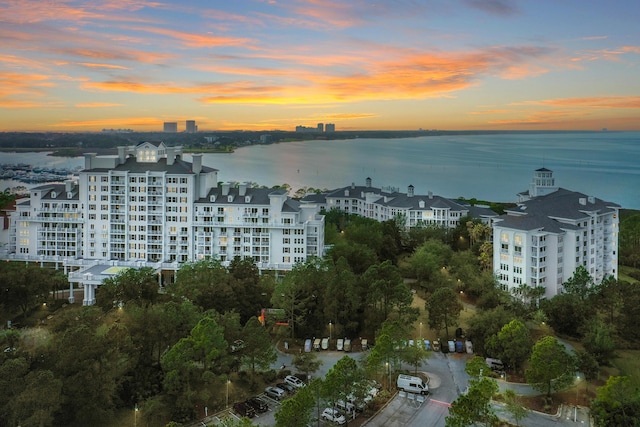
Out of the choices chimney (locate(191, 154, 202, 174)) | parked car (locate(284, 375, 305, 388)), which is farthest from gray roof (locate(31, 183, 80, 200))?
parked car (locate(284, 375, 305, 388))

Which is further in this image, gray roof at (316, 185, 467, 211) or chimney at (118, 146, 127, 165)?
gray roof at (316, 185, 467, 211)

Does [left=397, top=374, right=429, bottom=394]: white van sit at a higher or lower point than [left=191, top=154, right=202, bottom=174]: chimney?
lower

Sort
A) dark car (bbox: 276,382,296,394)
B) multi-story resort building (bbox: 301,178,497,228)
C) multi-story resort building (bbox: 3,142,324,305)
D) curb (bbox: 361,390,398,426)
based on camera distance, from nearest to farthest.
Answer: curb (bbox: 361,390,398,426) → dark car (bbox: 276,382,296,394) → multi-story resort building (bbox: 3,142,324,305) → multi-story resort building (bbox: 301,178,497,228)

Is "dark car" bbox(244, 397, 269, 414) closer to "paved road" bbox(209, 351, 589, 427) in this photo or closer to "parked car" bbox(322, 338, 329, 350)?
"paved road" bbox(209, 351, 589, 427)

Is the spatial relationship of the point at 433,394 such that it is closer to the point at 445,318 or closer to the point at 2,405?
the point at 445,318

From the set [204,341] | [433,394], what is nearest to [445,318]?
[433,394]

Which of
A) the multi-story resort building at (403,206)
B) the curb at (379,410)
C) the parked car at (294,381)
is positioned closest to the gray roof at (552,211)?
the multi-story resort building at (403,206)

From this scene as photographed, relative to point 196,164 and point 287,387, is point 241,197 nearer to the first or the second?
point 196,164
